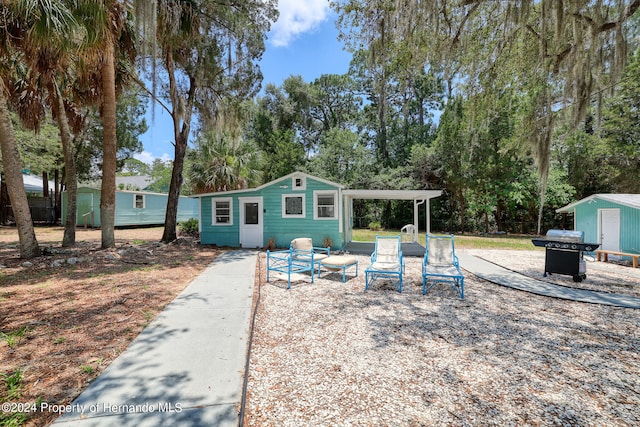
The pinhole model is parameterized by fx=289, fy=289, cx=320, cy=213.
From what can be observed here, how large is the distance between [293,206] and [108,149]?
613 cm

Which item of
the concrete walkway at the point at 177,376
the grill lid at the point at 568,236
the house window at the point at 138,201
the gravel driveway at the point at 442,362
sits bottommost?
the gravel driveway at the point at 442,362

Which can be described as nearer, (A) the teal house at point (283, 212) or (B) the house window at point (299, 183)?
(A) the teal house at point (283, 212)

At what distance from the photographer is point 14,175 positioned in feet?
23.6

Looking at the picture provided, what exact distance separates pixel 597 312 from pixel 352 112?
27.3m

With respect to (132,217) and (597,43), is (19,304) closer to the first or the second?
(597,43)

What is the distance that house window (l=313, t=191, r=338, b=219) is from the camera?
10.6 meters

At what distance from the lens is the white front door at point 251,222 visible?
450 inches

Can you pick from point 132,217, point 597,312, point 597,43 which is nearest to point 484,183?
point 597,43

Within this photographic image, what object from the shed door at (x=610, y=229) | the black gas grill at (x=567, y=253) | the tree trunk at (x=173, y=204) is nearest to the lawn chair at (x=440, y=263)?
the black gas grill at (x=567, y=253)

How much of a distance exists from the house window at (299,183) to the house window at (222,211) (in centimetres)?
289

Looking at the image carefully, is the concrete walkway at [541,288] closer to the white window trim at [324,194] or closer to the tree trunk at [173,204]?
the white window trim at [324,194]

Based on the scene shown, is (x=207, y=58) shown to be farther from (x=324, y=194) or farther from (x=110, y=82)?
(x=324, y=194)

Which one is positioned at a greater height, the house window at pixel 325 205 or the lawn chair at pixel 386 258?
the house window at pixel 325 205

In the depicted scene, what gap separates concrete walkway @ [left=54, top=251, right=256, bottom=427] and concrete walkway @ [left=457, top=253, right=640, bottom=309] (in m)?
5.41
